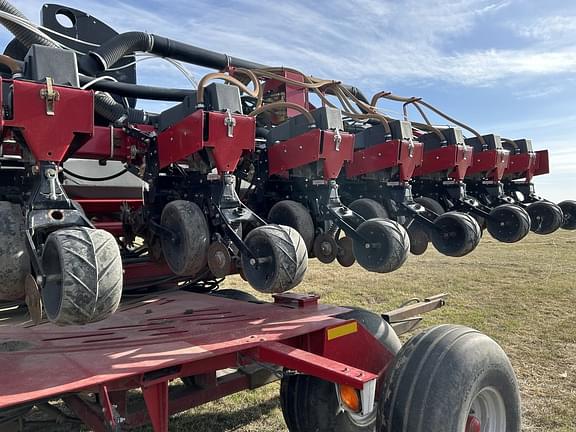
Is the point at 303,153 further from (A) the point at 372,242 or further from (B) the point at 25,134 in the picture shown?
(B) the point at 25,134

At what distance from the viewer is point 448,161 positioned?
4320 millimetres

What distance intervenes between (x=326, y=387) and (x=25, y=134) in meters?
2.06

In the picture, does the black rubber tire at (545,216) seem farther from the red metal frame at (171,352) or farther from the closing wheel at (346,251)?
the red metal frame at (171,352)

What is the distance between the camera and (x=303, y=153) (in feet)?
11.0

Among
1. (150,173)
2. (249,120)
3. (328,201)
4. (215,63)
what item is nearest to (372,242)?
(328,201)

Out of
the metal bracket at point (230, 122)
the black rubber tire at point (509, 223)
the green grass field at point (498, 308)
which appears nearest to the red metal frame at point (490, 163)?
the black rubber tire at point (509, 223)

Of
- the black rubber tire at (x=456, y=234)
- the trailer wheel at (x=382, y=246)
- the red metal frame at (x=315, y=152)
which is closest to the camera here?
the trailer wheel at (x=382, y=246)

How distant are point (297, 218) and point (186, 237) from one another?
798 millimetres

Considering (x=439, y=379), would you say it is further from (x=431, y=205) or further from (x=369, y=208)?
(x=431, y=205)

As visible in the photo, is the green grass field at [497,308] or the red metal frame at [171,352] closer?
the red metal frame at [171,352]

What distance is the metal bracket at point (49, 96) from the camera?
7.15ft

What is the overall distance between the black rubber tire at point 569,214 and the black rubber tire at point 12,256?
4657 mm

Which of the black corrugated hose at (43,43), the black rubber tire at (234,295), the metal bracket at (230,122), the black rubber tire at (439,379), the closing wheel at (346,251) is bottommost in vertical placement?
the black rubber tire at (439,379)

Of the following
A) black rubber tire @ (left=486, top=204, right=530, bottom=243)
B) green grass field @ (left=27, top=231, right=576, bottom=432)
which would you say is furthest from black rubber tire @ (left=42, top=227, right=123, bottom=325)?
black rubber tire @ (left=486, top=204, right=530, bottom=243)
